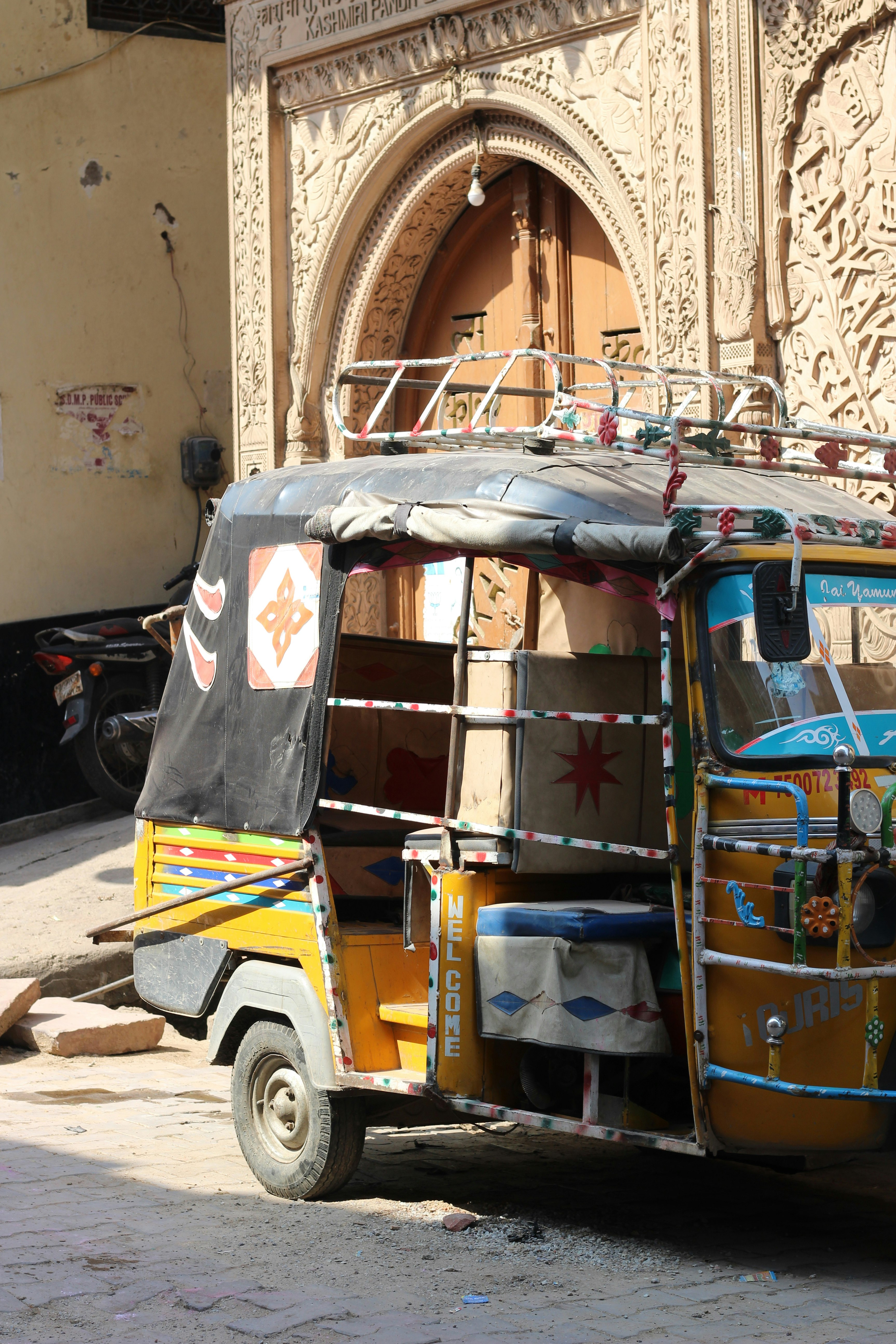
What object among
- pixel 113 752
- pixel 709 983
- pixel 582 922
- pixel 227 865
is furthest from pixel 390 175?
pixel 709 983

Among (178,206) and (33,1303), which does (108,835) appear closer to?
(178,206)

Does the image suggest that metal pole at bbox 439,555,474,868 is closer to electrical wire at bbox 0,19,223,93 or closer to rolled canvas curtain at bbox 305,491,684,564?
rolled canvas curtain at bbox 305,491,684,564

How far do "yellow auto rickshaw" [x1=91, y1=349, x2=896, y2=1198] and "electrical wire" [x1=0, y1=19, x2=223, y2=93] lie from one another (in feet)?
23.8

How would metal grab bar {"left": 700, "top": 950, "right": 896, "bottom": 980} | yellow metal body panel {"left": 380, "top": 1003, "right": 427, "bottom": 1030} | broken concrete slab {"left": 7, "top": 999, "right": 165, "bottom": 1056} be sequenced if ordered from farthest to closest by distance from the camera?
→ broken concrete slab {"left": 7, "top": 999, "right": 165, "bottom": 1056}, yellow metal body panel {"left": 380, "top": 1003, "right": 427, "bottom": 1030}, metal grab bar {"left": 700, "top": 950, "right": 896, "bottom": 980}

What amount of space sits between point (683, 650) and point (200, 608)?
214cm

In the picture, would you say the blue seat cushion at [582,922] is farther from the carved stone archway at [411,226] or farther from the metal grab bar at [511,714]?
the carved stone archway at [411,226]

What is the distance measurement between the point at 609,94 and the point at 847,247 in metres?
1.78

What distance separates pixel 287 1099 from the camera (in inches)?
212

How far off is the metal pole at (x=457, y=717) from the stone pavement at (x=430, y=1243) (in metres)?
1.12

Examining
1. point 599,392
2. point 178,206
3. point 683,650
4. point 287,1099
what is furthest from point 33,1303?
point 178,206

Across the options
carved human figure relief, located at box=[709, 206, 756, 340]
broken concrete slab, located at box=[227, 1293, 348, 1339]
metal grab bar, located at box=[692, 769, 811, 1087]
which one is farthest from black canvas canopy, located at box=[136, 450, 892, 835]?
carved human figure relief, located at box=[709, 206, 756, 340]

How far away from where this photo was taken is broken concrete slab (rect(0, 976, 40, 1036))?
739 cm

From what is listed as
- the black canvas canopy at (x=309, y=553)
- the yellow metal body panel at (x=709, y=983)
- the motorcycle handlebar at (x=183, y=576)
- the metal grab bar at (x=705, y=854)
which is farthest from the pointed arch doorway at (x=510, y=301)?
the metal grab bar at (x=705, y=854)

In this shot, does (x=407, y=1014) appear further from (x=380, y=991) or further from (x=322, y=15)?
(x=322, y=15)
